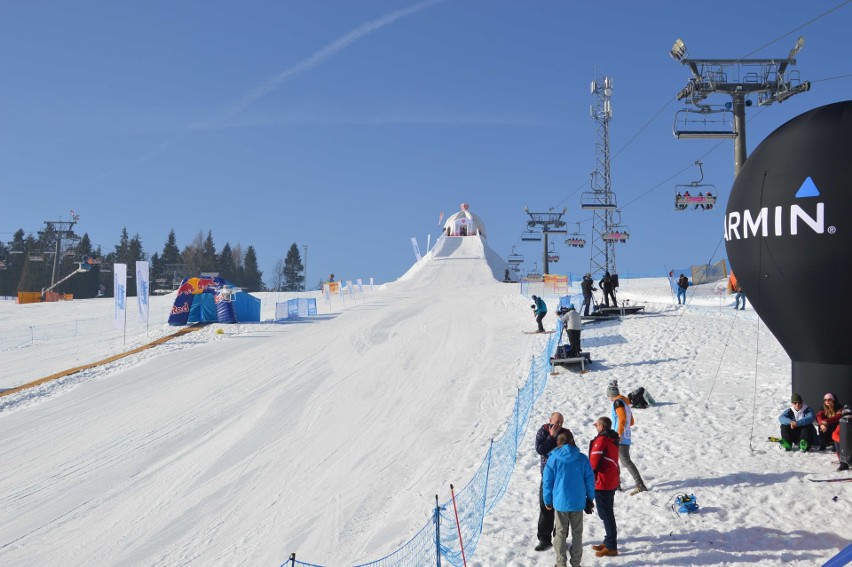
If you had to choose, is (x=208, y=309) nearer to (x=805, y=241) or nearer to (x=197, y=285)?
(x=197, y=285)

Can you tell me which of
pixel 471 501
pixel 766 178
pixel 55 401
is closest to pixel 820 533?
pixel 471 501

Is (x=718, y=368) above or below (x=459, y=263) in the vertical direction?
below

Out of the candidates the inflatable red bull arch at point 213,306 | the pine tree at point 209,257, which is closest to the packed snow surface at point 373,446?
the inflatable red bull arch at point 213,306

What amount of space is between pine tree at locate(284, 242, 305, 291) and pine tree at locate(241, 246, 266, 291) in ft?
16.7

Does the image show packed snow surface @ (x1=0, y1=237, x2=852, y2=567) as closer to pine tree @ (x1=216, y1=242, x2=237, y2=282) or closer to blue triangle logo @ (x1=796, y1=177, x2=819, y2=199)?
blue triangle logo @ (x1=796, y1=177, x2=819, y2=199)

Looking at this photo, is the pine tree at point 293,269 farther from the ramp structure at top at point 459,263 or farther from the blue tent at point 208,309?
the blue tent at point 208,309

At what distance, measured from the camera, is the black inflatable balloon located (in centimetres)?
1023

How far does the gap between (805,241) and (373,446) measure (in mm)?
8885

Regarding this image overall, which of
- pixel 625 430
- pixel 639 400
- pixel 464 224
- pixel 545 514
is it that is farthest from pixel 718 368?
pixel 464 224

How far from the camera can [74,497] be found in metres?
12.4

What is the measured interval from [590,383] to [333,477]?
735cm

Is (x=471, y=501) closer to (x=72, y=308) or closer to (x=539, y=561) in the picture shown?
(x=539, y=561)

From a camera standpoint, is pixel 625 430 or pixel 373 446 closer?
pixel 625 430

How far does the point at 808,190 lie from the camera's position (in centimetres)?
1044
